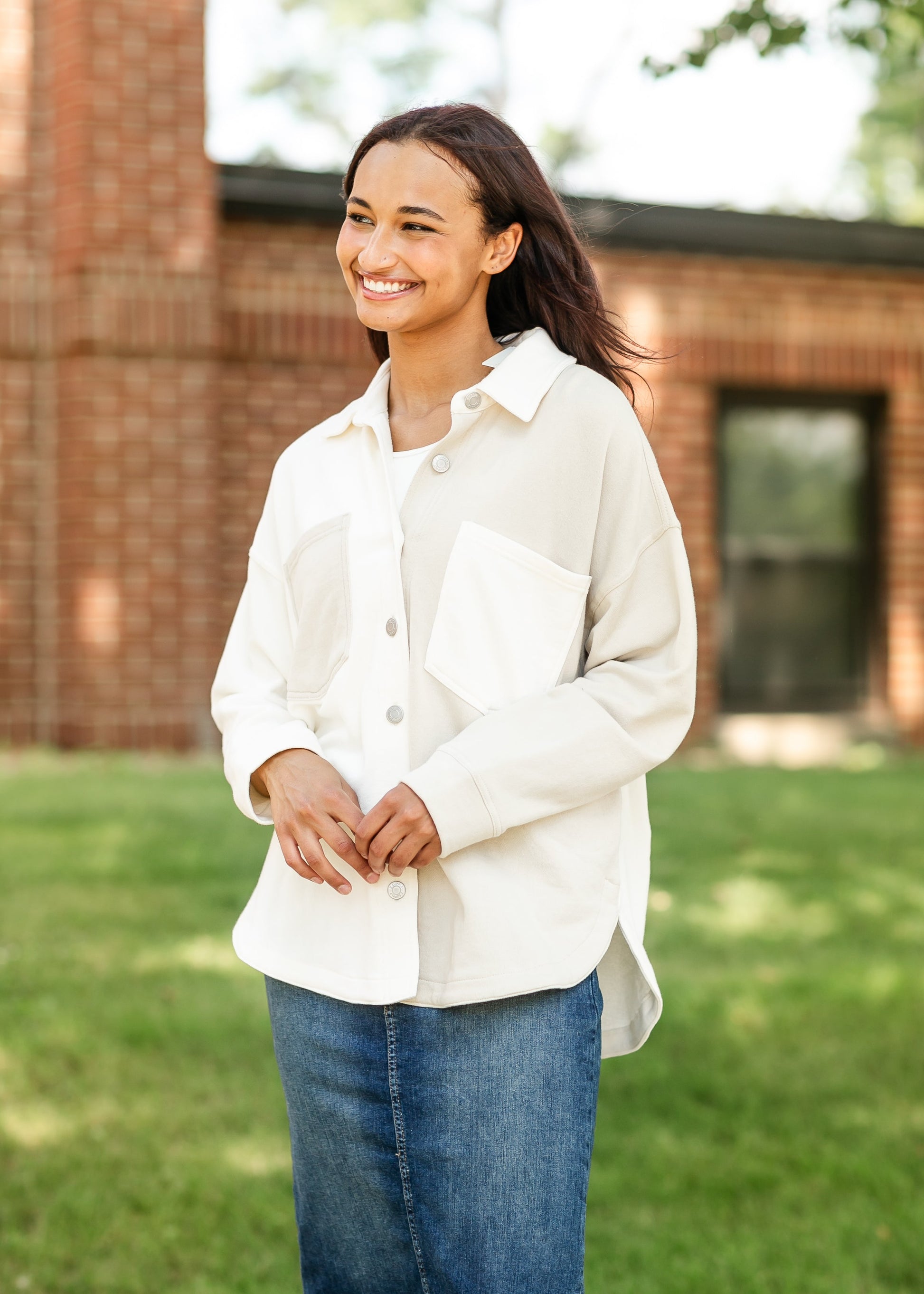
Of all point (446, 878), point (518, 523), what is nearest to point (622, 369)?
point (518, 523)

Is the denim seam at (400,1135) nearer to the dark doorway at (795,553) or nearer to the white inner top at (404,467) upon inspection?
the white inner top at (404,467)

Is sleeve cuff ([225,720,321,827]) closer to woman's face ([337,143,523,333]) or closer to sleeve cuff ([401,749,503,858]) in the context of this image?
sleeve cuff ([401,749,503,858])

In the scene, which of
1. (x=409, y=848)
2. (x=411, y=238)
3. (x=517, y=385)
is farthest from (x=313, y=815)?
(x=411, y=238)

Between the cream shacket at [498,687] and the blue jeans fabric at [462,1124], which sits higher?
the cream shacket at [498,687]

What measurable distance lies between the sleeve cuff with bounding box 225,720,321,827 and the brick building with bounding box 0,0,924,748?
19.2 ft

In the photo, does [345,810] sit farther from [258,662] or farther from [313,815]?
[258,662]

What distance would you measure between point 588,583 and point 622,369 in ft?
1.43

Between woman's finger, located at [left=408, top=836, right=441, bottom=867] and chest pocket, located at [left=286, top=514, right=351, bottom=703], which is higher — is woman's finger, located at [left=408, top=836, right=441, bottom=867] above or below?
below

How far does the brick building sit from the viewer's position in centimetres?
773

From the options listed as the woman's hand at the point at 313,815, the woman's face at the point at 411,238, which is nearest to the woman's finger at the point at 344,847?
the woman's hand at the point at 313,815

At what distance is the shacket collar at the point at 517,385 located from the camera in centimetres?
180

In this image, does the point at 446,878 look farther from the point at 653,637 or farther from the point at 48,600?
the point at 48,600

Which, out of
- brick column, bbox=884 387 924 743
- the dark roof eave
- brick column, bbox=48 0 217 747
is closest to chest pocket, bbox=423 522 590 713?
brick column, bbox=48 0 217 747

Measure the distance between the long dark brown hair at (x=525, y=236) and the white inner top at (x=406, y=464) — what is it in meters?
0.12
